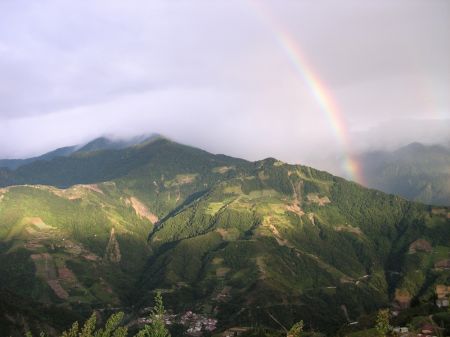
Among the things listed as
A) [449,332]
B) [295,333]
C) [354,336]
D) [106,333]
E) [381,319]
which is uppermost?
[106,333]

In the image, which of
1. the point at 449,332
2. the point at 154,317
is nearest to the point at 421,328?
the point at 449,332

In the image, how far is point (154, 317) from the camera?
139 feet

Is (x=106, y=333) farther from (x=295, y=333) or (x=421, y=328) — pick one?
(x=421, y=328)

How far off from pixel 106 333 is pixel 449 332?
146030mm

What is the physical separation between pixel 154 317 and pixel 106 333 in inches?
160

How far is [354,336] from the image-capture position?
197 m

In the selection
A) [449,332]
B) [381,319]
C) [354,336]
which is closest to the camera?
[381,319]

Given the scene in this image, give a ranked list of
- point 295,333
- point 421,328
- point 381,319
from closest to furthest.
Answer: point 295,333 < point 381,319 < point 421,328

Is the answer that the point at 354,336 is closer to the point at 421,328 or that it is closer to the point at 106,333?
the point at 421,328

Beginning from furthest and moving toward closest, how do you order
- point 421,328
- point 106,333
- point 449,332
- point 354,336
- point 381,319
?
point 354,336 < point 421,328 < point 449,332 < point 381,319 < point 106,333

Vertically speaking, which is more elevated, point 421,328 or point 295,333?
point 295,333

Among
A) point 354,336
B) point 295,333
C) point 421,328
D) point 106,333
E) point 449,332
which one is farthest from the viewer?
point 354,336

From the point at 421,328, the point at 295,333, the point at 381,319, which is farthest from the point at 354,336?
the point at 295,333

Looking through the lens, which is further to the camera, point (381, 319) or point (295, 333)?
point (381, 319)
